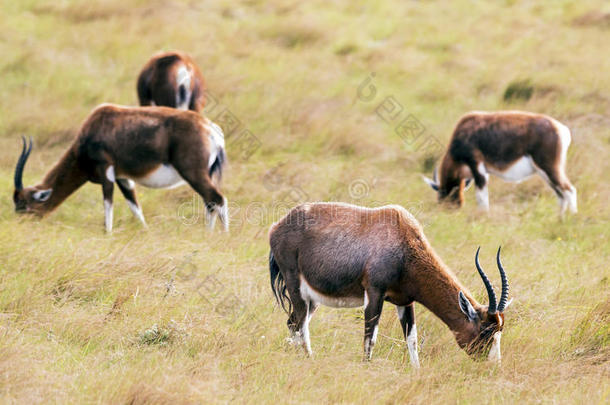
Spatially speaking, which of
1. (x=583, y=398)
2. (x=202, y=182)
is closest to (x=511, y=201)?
(x=202, y=182)

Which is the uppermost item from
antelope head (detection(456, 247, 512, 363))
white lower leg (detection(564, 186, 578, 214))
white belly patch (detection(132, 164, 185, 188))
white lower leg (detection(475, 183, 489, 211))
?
antelope head (detection(456, 247, 512, 363))

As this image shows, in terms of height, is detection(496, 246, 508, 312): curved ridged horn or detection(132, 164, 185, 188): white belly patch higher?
detection(496, 246, 508, 312): curved ridged horn

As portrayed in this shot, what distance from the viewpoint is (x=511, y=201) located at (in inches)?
449

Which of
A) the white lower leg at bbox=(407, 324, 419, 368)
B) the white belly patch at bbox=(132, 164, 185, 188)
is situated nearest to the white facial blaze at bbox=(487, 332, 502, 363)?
the white lower leg at bbox=(407, 324, 419, 368)

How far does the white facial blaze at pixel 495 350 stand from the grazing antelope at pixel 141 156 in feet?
14.7

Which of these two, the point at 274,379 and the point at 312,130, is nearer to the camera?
the point at 274,379

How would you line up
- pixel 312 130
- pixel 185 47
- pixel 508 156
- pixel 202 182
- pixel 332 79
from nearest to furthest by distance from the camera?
1. pixel 202 182
2. pixel 508 156
3. pixel 312 130
4. pixel 332 79
5. pixel 185 47

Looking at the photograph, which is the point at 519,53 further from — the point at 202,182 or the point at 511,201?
the point at 202,182

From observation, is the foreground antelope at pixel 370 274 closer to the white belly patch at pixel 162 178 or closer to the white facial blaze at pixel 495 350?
the white facial blaze at pixel 495 350

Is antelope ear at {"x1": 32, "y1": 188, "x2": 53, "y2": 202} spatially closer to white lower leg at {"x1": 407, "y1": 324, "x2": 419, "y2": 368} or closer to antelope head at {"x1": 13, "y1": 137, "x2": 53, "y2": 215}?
antelope head at {"x1": 13, "y1": 137, "x2": 53, "y2": 215}

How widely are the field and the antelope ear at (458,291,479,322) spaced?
1.29 ft

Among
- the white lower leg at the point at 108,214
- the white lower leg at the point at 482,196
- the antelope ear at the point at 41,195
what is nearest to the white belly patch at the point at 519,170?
the white lower leg at the point at 482,196

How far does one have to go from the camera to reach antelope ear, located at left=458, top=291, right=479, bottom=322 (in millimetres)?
→ 5734

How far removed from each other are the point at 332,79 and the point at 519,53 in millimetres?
4138
